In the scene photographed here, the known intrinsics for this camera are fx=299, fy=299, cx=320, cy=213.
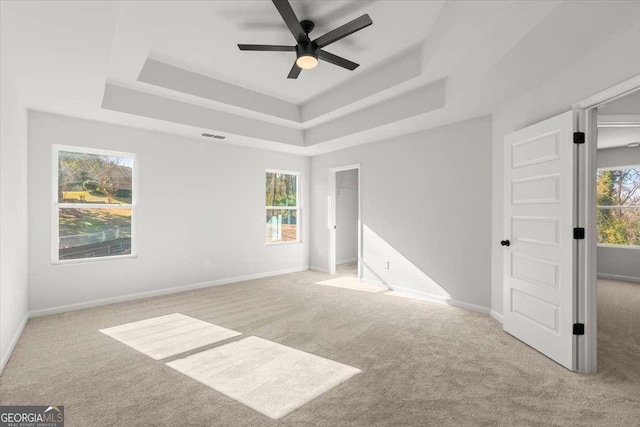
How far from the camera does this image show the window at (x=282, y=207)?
6.12 metres

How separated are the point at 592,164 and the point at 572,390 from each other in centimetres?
173

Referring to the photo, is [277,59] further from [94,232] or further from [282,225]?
[282,225]

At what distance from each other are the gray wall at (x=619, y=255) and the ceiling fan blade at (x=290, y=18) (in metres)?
6.76

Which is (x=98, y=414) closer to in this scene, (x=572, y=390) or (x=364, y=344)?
(x=364, y=344)

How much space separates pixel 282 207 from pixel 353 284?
7.20 feet

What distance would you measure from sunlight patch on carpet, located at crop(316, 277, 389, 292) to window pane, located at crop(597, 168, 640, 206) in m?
5.08

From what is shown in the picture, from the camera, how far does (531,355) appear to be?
106 inches

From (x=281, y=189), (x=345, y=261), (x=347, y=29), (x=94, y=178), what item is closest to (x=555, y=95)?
(x=347, y=29)

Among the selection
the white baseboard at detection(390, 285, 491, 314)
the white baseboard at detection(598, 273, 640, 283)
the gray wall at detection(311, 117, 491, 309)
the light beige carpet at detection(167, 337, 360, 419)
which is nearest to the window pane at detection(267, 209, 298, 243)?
the gray wall at detection(311, 117, 491, 309)

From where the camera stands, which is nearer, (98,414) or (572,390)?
(98,414)

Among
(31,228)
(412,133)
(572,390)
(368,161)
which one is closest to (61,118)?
(31,228)

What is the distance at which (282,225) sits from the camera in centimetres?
635

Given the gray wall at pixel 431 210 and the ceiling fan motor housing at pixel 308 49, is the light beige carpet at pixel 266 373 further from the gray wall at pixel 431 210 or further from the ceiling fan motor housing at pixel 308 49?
the ceiling fan motor housing at pixel 308 49

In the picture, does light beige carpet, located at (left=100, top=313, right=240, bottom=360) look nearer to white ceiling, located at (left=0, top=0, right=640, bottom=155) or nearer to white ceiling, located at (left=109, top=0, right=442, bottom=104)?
white ceiling, located at (left=0, top=0, right=640, bottom=155)
